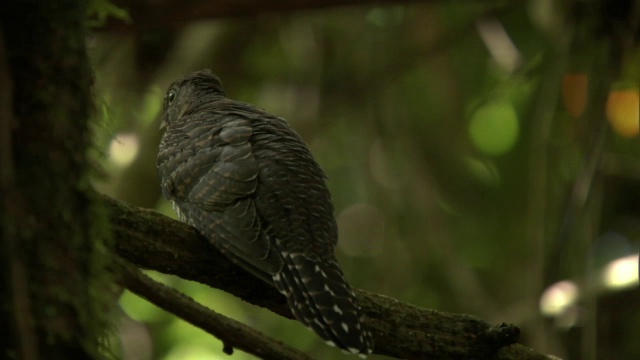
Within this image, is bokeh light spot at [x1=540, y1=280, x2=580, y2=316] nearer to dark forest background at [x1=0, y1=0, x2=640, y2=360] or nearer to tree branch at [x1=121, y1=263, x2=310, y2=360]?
dark forest background at [x1=0, y1=0, x2=640, y2=360]

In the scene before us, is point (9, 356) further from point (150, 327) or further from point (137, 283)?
point (150, 327)

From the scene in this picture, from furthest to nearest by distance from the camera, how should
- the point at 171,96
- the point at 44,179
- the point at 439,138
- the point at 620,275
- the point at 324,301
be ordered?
the point at 439,138 < the point at 171,96 < the point at 620,275 < the point at 324,301 < the point at 44,179

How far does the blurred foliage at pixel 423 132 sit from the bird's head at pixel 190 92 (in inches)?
20.2

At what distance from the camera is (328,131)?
305 inches

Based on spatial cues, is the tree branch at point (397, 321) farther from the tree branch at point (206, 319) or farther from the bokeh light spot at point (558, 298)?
the bokeh light spot at point (558, 298)

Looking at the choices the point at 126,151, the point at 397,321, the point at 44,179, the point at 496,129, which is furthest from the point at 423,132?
the point at 44,179

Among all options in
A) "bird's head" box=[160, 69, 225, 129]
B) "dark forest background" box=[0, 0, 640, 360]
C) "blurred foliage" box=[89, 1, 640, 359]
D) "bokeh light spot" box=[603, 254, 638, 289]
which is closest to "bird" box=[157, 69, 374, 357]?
"bird's head" box=[160, 69, 225, 129]

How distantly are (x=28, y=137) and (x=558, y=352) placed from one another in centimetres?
375

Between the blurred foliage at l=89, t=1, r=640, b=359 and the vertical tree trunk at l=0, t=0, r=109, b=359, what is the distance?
390 cm

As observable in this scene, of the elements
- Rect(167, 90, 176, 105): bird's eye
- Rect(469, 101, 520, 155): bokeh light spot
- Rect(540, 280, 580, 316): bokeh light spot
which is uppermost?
Rect(469, 101, 520, 155): bokeh light spot

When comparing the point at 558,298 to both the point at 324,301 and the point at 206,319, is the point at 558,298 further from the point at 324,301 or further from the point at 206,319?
the point at 206,319

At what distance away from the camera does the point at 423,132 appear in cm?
779

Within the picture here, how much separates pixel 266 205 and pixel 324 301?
0.67m

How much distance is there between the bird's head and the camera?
5.34 metres
